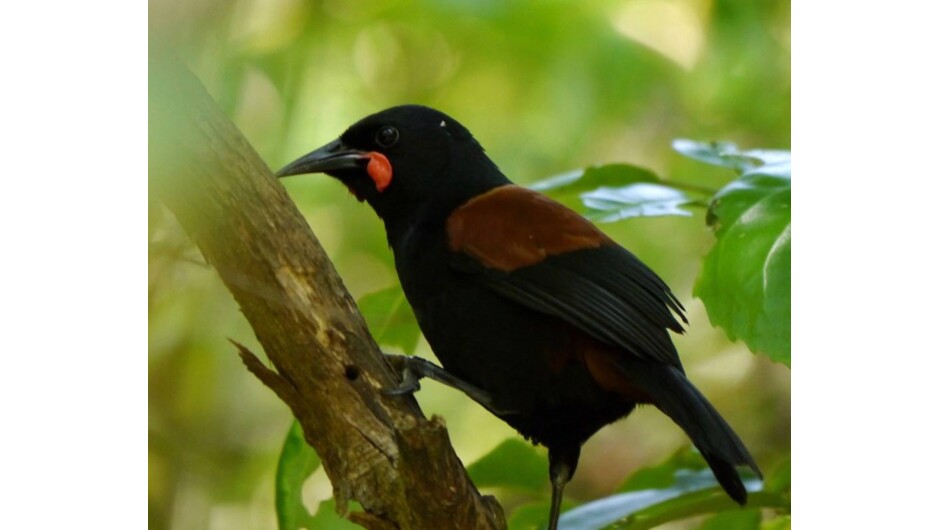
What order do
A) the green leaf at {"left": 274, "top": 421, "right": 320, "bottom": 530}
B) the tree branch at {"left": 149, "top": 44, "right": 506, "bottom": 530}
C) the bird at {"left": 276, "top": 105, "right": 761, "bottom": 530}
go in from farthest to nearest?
the green leaf at {"left": 274, "top": 421, "right": 320, "bottom": 530}
the bird at {"left": 276, "top": 105, "right": 761, "bottom": 530}
the tree branch at {"left": 149, "top": 44, "right": 506, "bottom": 530}

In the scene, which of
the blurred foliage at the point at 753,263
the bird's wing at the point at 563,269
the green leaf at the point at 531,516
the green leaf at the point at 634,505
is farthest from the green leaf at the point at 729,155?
the green leaf at the point at 531,516

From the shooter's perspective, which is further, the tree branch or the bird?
the bird

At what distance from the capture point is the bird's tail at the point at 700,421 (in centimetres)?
129

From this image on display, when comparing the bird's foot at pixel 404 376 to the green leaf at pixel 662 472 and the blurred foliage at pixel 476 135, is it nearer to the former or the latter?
the blurred foliage at pixel 476 135

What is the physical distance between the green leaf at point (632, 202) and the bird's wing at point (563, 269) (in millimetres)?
49

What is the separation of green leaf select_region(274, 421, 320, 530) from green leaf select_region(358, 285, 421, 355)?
7.2 inches

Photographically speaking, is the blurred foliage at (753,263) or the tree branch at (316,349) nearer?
the tree branch at (316,349)

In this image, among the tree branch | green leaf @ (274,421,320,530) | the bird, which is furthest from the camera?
green leaf @ (274,421,320,530)

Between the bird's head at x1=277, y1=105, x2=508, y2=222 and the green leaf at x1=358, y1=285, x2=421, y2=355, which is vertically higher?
the bird's head at x1=277, y1=105, x2=508, y2=222

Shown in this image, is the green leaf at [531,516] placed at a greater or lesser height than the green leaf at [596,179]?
lesser

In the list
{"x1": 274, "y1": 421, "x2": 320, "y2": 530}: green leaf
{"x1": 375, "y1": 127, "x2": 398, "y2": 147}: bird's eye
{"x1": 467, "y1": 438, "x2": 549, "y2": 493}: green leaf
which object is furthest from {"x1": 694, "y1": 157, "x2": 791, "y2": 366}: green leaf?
{"x1": 274, "y1": 421, "x2": 320, "y2": 530}: green leaf

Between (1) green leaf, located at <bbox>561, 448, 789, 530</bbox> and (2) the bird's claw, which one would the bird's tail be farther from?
(2) the bird's claw

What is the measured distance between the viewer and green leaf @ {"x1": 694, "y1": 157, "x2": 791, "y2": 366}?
142cm
